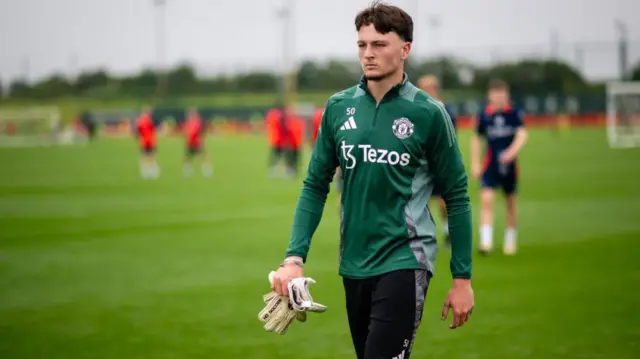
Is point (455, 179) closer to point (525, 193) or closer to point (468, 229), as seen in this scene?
point (468, 229)

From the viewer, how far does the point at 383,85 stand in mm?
4793

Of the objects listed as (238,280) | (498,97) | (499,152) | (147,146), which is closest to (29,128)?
(147,146)

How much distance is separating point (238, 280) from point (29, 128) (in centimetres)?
6738

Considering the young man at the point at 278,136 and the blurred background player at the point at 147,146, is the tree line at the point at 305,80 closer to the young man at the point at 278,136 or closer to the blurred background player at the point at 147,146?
the young man at the point at 278,136

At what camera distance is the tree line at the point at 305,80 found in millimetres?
71500

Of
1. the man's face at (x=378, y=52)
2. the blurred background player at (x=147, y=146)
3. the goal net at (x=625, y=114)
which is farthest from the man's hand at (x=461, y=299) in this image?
the goal net at (x=625, y=114)

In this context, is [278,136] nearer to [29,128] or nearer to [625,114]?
[625,114]

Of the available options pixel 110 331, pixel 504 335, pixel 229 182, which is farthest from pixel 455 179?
pixel 229 182

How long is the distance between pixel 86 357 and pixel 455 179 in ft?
15.2

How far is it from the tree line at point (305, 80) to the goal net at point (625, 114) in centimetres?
685

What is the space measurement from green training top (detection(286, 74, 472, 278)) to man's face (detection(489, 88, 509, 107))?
9208mm

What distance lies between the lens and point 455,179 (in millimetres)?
4723

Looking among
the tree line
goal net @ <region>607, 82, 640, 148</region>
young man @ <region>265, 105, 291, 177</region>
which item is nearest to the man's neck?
young man @ <region>265, 105, 291, 177</region>

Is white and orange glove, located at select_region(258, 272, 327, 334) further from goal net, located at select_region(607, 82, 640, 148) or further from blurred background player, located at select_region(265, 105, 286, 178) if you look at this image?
goal net, located at select_region(607, 82, 640, 148)
